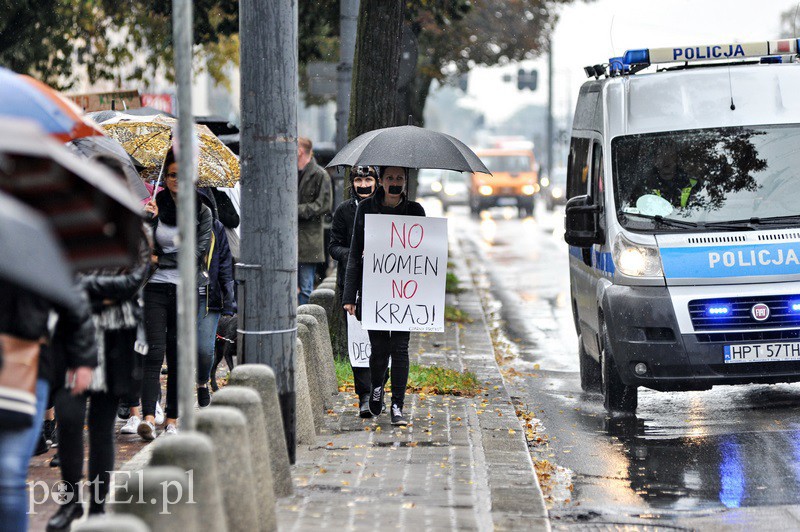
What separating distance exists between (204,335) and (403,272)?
152 cm

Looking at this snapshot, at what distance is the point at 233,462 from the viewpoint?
548cm

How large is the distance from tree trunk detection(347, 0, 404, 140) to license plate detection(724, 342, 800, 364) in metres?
4.09

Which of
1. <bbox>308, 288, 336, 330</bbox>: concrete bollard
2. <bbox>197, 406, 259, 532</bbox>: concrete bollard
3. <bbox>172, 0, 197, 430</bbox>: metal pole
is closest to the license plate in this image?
<bbox>308, 288, 336, 330</bbox>: concrete bollard

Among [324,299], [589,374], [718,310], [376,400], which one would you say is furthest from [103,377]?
[589,374]

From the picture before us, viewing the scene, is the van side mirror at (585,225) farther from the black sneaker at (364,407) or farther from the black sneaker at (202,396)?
the black sneaker at (202,396)

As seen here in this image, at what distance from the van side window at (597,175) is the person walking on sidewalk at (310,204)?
4.16 metres

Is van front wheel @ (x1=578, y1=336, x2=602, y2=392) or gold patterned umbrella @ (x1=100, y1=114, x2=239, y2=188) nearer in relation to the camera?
gold patterned umbrella @ (x1=100, y1=114, x2=239, y2=188)

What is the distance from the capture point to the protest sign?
9492mm

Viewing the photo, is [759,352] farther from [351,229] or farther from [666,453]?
[351,229]

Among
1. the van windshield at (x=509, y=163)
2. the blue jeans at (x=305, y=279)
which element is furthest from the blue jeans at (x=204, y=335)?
the van windshield at (x=509, y=163)

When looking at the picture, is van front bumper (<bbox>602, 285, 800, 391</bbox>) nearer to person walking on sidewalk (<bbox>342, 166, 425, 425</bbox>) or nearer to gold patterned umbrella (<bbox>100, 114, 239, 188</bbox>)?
person walking on sidewalk (<bbox>342, 166, 425, 425</bbox>)

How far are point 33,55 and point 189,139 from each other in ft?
53.0

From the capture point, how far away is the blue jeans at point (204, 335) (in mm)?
8930

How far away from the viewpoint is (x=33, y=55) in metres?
20.7
